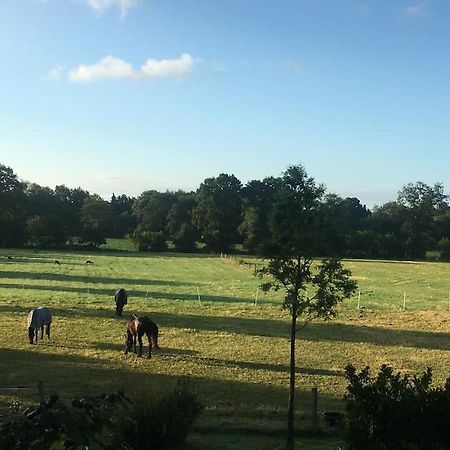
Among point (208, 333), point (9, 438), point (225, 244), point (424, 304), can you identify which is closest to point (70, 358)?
point (208, 333)

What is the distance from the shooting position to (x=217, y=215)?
119 metres

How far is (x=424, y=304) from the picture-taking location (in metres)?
37.0

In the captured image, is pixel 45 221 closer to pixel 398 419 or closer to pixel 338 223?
pixel 338 223

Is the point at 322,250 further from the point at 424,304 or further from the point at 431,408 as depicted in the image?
the point at 424,304

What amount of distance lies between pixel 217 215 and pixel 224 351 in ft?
326

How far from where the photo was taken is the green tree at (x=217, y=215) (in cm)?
11719

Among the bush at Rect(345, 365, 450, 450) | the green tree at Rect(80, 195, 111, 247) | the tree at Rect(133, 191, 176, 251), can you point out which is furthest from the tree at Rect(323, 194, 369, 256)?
the green tree at Rect(80, 195, 111, 247)

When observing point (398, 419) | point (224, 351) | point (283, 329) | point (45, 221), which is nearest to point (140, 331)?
point (224, 351)

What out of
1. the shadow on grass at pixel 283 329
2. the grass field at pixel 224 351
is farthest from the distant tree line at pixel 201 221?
the shadow on grass at pixel 283 329

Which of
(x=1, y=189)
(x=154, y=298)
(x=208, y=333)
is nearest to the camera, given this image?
(x=208, y=333)

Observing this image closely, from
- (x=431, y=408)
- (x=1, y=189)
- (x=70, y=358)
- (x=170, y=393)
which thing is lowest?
(x=70, y=358)

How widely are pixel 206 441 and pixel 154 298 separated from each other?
82.6ft

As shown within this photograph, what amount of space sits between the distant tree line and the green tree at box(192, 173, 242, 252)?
21 cm

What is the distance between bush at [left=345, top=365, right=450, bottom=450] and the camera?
22.7 ft
